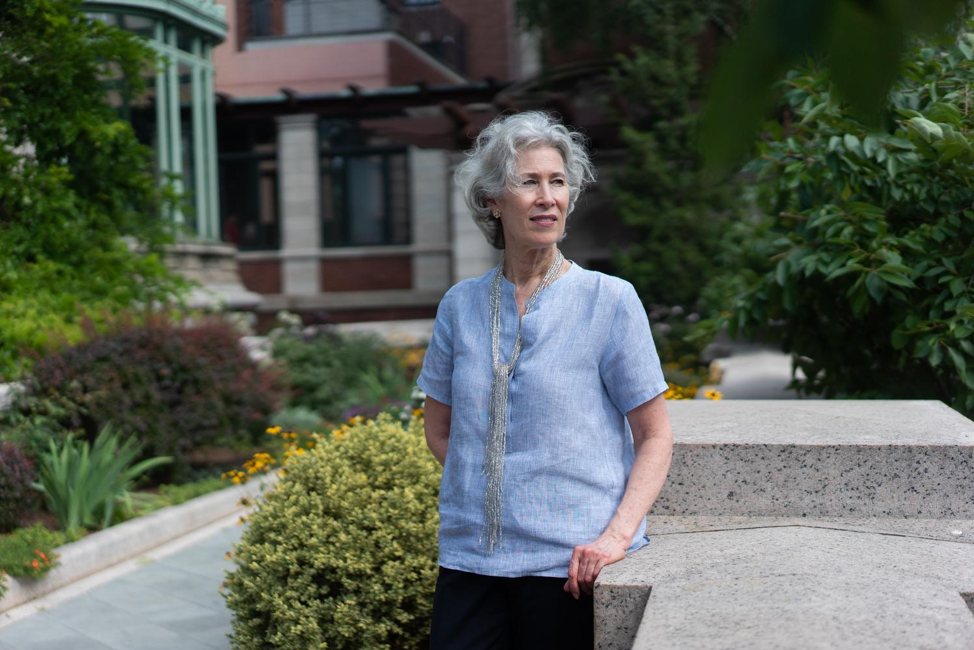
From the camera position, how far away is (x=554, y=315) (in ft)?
7.86

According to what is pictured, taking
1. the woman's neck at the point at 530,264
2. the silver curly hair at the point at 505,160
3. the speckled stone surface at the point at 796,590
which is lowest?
the speckled stone surface at the point at 796,590

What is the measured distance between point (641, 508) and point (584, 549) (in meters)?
0.18

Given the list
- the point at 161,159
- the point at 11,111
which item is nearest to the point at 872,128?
the point at 11,111

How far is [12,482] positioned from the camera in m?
5.17

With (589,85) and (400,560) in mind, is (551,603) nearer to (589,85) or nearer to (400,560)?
(400,560)

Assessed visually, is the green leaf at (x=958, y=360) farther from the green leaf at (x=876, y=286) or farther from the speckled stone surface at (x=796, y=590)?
the speckled stone surface at (x=796, y=590)

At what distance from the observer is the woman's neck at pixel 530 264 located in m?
2.50

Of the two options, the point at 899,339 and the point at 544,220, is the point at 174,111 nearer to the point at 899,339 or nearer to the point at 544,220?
the point at 899,339

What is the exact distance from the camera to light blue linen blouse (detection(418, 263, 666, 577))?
2299mm

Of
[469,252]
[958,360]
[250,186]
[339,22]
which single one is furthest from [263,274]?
[958,360]

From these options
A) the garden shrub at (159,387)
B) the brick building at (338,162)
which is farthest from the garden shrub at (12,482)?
the brick building at (338,162)

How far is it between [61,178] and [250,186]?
11666 mm

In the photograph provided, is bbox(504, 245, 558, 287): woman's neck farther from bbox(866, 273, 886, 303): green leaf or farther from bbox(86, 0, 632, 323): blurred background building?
bbox(86, 0, 632, 323): blurred background building

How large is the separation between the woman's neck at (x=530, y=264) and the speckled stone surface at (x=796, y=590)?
0.74 meters
